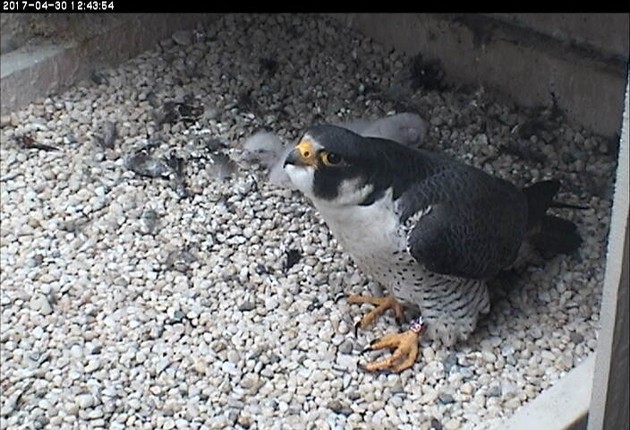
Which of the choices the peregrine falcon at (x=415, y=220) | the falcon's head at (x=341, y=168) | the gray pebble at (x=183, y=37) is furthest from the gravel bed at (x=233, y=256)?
the falcon's head at (x=341, y=168)

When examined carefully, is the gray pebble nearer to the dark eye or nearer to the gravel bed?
the gravel bed

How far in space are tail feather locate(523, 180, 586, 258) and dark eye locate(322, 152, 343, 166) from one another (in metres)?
0.68

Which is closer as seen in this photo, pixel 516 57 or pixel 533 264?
pixel 533 264

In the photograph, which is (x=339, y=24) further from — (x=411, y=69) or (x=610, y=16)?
(x=610, y=16)

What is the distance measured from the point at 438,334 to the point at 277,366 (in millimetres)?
423

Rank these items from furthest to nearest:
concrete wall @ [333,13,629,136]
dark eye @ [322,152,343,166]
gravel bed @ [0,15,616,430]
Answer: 1. concrete wall @ [333,13,629,136]
2. gravel bed @ [0,15,616,430]
3. dark eye @ [322,152,343,166]

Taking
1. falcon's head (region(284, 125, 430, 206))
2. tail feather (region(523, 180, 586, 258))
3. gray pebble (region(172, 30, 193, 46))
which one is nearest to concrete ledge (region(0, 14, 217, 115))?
gray pebble (region(172, 30, 193, 46))

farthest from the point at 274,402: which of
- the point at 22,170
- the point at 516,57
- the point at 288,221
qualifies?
the point at 516,57

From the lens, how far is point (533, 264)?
3467mm

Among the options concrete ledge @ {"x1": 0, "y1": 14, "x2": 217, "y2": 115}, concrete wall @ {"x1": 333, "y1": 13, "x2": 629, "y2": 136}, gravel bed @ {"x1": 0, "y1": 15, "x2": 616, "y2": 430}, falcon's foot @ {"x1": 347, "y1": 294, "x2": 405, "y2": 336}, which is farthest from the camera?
concrete ledge @ {"x1": 0, "y1": 14, "x2": 217, "y2": 115}

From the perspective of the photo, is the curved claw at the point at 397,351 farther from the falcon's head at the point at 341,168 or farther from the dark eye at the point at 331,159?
the dark eye at the point at 331,159

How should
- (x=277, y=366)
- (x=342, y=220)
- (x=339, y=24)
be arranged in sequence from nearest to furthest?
(x=342, y=220)
(x=277, y=366)
(x=339, y=24)

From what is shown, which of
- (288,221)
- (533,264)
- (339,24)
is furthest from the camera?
(339,24)

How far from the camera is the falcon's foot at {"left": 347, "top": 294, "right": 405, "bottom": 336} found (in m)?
3.31
